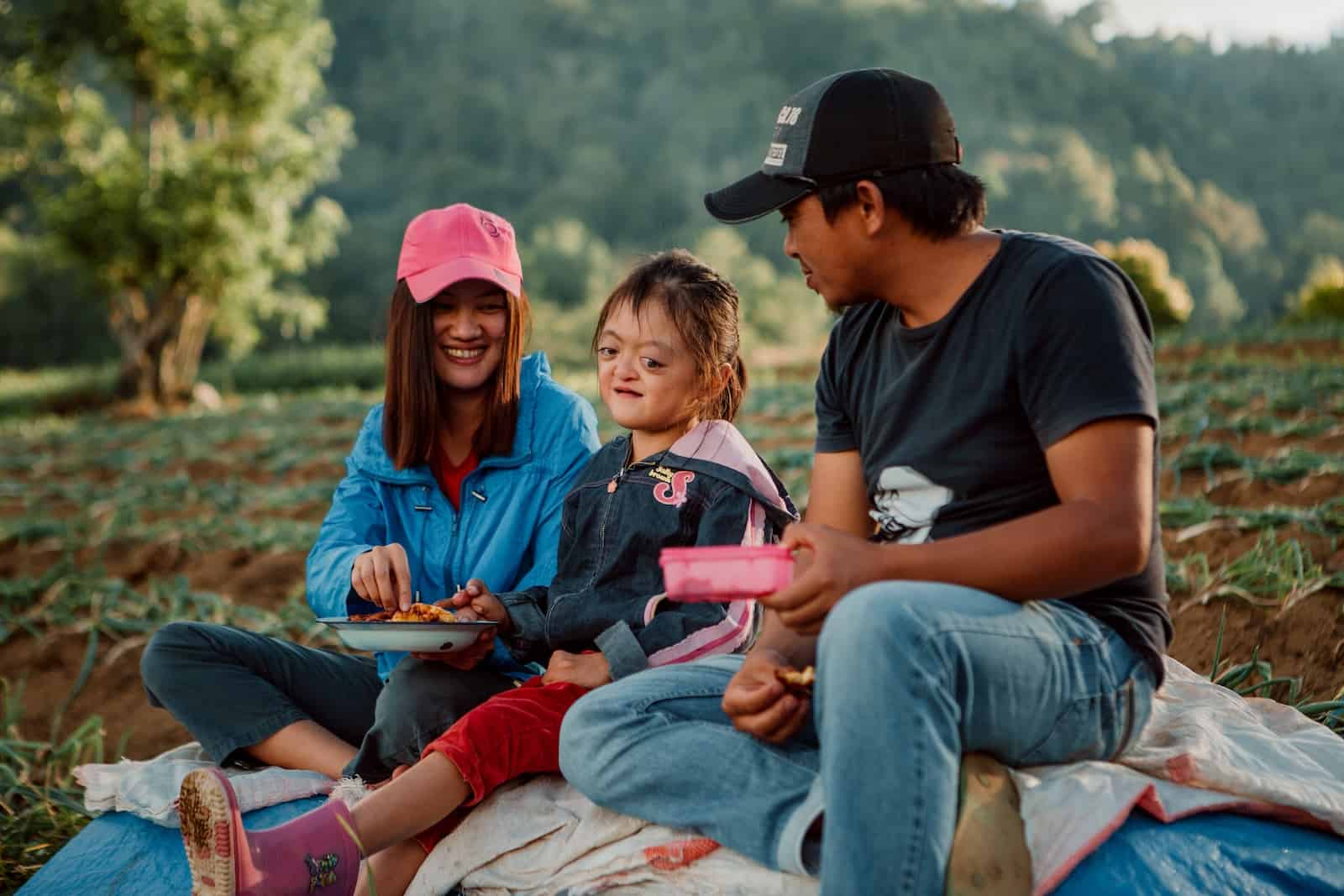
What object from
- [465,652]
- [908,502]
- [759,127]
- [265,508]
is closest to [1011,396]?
[908,502]

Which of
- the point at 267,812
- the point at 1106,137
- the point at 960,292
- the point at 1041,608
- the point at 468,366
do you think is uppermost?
Answer: the point at 1106,137

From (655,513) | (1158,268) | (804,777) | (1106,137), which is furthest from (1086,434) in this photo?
(1106,137)

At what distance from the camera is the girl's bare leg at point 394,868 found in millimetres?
1944

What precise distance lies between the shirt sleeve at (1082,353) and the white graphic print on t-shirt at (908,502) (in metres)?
0.19

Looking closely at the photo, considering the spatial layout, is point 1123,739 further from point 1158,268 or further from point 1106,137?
point 1106,137

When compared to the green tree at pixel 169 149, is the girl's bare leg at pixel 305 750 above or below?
below

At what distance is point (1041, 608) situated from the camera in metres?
1.56

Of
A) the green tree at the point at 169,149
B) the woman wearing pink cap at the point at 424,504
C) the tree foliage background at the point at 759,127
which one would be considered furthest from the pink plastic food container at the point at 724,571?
the tree foliage background at the point at 759,127

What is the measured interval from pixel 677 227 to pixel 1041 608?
143ft

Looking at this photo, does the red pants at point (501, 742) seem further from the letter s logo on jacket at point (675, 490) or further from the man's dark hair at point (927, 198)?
the man's dark hair at point (927, 198)

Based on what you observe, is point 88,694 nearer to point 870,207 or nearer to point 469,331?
point 469,331

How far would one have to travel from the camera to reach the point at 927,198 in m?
1.73

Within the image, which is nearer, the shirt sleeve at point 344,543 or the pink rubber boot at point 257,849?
the pink rubber boot at point 257,849

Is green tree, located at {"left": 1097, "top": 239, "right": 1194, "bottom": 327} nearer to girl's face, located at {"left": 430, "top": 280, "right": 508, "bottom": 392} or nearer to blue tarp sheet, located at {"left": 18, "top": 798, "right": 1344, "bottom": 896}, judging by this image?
girl's face, located at {"left": 430, "top": 280, "right": 508, "bottom": 392}
